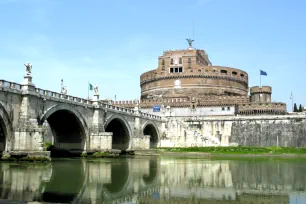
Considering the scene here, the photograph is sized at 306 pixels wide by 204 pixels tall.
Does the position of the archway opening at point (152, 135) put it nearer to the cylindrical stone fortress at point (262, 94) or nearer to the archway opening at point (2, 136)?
the cylindrical stone fortress at point (262, 94)

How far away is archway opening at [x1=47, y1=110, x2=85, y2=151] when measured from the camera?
152 feet

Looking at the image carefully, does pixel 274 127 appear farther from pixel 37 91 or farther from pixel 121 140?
pixel 37 91

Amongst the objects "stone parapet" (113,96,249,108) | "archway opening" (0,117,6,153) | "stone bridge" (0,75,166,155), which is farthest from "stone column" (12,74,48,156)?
"stone parapet" (113,96,249,108)

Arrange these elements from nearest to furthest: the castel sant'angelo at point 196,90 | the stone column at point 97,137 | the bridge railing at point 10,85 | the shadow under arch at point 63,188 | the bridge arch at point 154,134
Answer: the shadow under arch at point 63,188, the bridge railing at point 10,85, the stone column at point 97,137, the bridge arch at point 154,134, the castel sant'angelo at point 196,90

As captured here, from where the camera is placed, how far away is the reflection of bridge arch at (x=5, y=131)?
109ft

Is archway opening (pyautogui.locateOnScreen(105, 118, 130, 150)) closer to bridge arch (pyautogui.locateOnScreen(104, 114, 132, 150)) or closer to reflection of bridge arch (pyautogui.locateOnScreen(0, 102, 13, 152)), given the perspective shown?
bridge arch (pyautogui.locateOnScreen(104, 114, 132, 150))

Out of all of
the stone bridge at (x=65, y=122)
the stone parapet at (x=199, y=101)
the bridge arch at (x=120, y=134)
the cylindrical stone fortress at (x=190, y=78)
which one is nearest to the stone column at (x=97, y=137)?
the stone bridge at (x=65, y=122)

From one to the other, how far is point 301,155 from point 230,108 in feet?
83.9

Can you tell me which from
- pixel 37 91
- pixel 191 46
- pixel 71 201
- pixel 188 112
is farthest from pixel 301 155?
pixel 191 46

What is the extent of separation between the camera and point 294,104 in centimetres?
10181

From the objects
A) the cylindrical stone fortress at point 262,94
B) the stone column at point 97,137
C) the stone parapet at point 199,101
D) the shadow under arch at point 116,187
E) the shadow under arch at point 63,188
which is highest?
the cylindrical stone fortress at point 262,94

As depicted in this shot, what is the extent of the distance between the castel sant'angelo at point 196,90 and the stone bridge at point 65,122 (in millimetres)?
9649

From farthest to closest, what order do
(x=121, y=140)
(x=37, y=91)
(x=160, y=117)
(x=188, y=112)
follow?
(x=188, y=112) < (x=160, y=117) < (x=121, y=140) < (x=37, y=91)

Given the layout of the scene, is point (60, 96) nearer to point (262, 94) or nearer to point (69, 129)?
point (69, 129)
